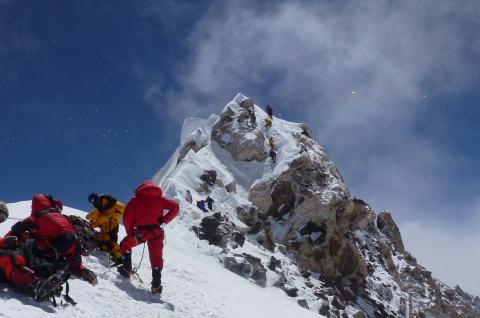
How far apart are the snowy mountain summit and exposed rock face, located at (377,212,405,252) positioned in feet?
44.2

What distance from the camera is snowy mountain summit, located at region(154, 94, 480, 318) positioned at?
102 ft

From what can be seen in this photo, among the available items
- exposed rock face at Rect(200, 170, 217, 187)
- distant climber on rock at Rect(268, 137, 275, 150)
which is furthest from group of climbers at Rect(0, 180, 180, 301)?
distant climber on rock at Rect(268, 137, 275, 150)

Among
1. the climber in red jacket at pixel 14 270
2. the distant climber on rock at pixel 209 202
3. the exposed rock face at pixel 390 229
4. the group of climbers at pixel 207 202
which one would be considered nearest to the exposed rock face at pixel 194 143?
the group of climbers at pixel 207 202

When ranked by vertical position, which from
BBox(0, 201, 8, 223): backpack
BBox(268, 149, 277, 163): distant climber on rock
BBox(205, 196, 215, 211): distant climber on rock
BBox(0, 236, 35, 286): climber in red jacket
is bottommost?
BBox(0, 236, 35, 286): climber in red jacket

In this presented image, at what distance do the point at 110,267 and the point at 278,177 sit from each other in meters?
32.0

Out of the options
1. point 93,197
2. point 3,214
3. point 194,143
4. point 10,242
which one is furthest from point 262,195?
point 10,242

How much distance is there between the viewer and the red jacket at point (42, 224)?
23.7ft

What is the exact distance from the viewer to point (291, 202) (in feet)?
132

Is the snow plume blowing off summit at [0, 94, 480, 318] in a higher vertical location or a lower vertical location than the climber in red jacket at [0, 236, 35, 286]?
higher

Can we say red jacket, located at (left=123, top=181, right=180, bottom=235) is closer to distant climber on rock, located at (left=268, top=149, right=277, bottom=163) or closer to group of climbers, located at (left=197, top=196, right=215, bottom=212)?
group of climbers, located at (left=197, top=196, right=215, bottom=212)

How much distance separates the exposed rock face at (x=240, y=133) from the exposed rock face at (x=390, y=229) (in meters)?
27.9

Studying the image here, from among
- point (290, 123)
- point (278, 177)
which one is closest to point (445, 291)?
point (290, 123)

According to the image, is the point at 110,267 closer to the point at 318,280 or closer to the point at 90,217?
the point at 90,217

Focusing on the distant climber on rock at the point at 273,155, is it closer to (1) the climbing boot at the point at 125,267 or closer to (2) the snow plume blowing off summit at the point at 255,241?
(2) the snow plume blowing off summit at the point at 255,241
